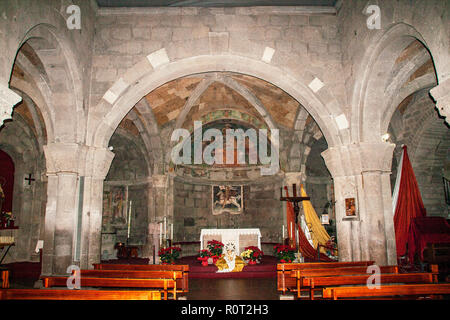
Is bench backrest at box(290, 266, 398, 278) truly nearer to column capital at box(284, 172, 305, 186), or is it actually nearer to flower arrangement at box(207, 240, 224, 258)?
flower arrangement at box(207, 240, 224, 258)

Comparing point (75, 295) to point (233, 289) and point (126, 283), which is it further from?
point (233, 289)

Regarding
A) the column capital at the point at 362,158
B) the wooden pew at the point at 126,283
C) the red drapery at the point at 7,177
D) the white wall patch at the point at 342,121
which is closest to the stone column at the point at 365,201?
the column capital at the point at 362,158

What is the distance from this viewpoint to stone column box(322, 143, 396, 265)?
6.17 metres

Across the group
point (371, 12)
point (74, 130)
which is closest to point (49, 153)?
point (74, 130)

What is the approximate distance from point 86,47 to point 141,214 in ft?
25.0

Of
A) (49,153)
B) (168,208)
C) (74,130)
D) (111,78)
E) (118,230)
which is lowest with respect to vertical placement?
(118,230)

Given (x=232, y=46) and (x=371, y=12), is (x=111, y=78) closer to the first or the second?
(x=232, y=46)

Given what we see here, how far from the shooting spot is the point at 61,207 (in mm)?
6203

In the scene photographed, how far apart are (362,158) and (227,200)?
27.7ft

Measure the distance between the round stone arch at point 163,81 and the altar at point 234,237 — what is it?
4.64 meters

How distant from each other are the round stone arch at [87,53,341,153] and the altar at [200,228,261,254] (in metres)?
4.64

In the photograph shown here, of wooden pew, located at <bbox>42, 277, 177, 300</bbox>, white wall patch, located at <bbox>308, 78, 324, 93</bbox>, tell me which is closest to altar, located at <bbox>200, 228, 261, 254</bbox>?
white wall patch, located at <bbox>308, 78, 324, 93</bbox>

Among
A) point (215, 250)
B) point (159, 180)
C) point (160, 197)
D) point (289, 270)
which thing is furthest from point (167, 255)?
point (289, 270)

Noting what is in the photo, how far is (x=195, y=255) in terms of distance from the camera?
13180mm
